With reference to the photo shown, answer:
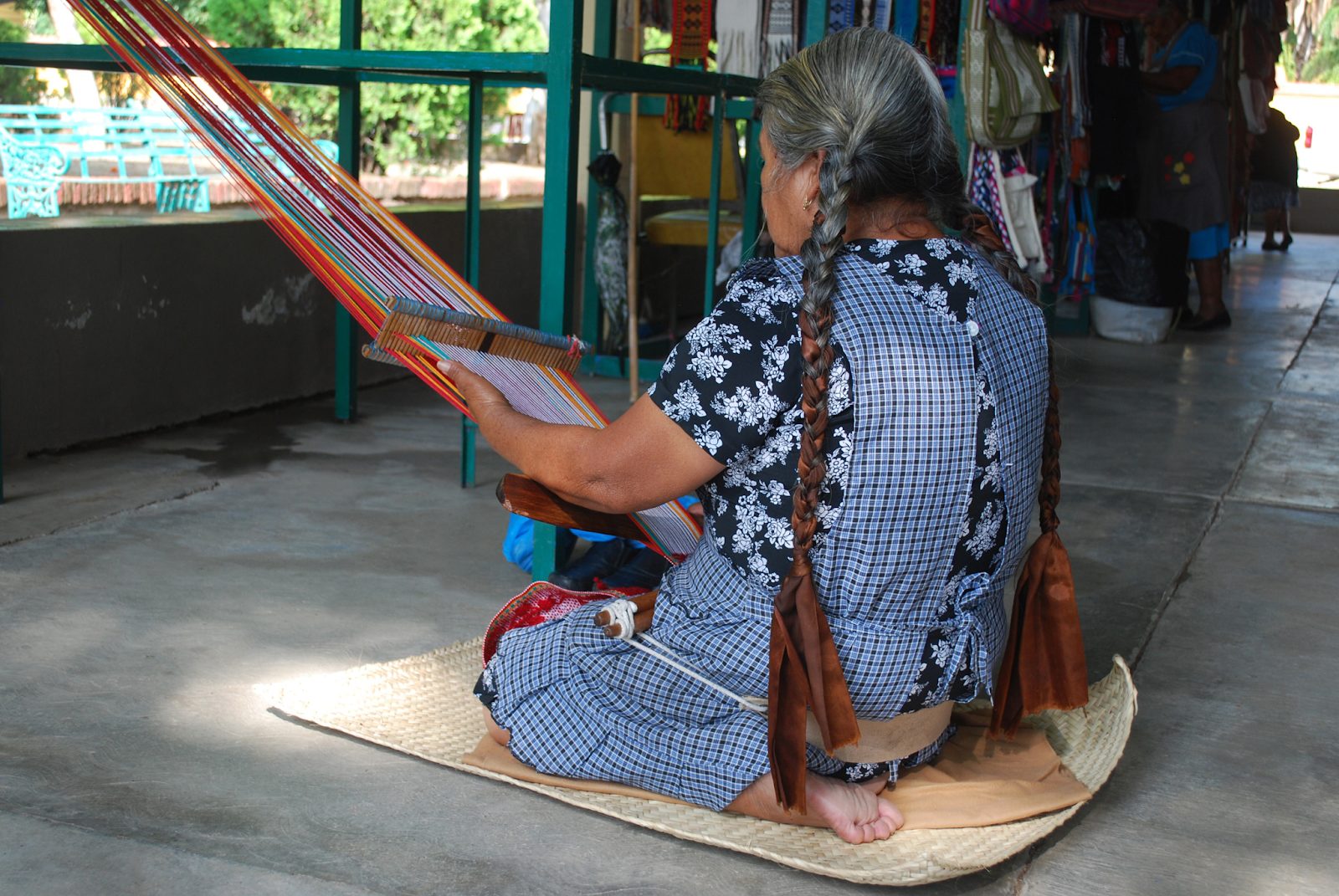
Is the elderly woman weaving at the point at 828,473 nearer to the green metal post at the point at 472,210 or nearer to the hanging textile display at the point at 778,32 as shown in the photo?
the green metal post at the point at 472,210

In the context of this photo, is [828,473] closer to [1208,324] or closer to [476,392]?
[476,392]

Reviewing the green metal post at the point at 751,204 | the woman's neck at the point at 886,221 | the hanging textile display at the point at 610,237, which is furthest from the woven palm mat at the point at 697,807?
the hanging textile display at the point at 610,237

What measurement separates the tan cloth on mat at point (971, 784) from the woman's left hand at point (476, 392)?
472 mm

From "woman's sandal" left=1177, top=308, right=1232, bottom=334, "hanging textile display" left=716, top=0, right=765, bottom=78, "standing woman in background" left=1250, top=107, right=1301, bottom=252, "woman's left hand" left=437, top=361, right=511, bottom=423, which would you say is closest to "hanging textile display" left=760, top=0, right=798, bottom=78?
Result: "hanging textile display" left=716, top=0, right=765, bottom=78

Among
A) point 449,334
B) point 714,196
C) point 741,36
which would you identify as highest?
point 741,36

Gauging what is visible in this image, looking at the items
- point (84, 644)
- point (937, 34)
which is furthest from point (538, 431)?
point (937, 34)

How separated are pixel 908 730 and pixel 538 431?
0.63 meters

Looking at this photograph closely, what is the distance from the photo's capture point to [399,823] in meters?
1.75

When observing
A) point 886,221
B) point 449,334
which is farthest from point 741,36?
point 886,221

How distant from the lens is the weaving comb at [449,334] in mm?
1964

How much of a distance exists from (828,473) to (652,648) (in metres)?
0.36

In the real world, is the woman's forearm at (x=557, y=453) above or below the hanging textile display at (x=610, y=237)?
below

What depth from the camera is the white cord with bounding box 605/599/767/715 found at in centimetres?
174

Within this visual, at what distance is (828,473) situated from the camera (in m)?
1.61
